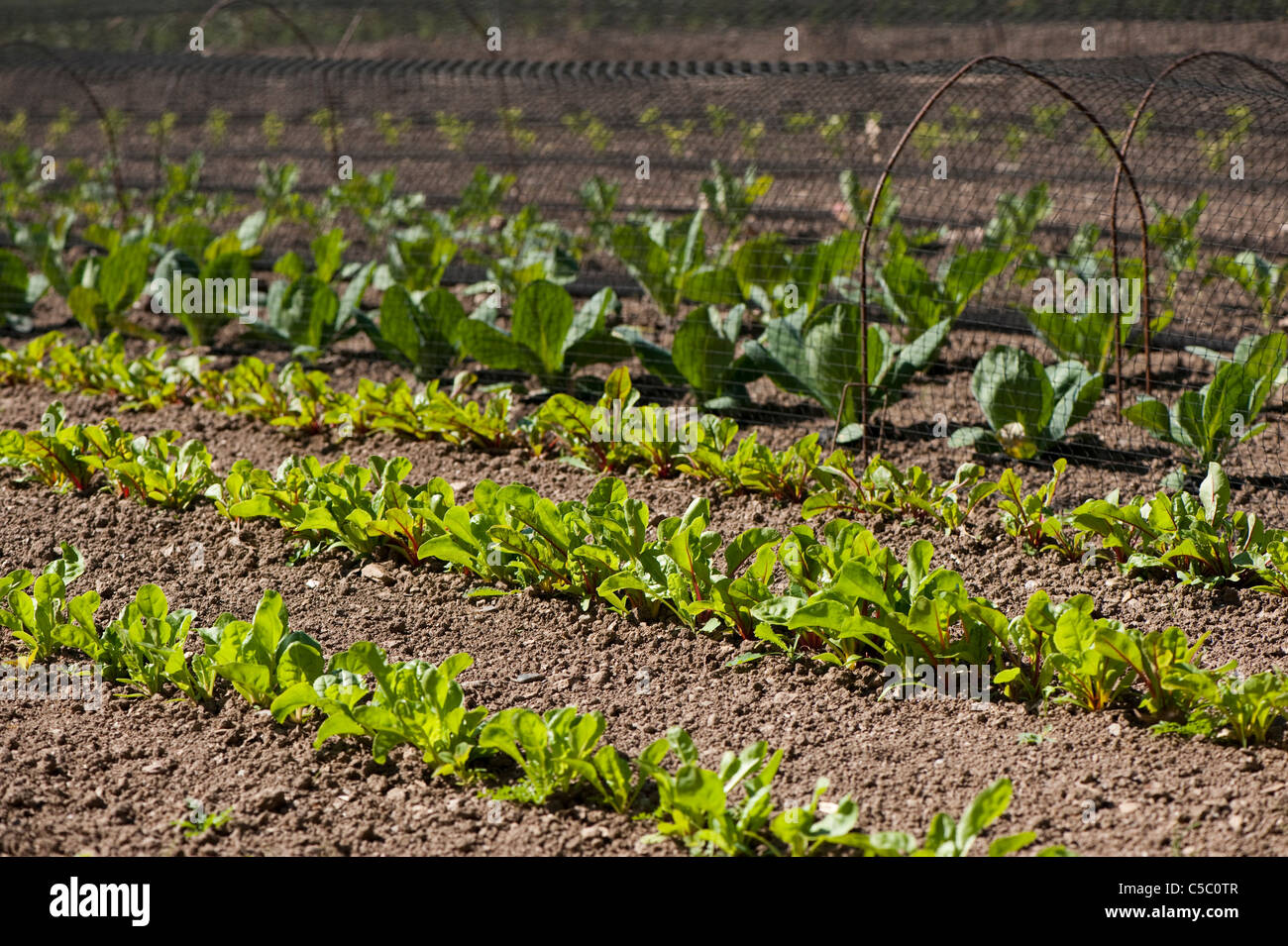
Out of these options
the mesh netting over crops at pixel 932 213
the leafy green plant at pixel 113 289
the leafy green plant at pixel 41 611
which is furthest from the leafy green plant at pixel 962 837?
the leafy green plant at pixel 113 289

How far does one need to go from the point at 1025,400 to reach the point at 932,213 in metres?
3.29

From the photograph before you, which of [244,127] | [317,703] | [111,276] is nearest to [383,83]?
[244,127]

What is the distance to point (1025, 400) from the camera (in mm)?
3559

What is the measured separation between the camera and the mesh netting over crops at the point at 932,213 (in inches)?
150

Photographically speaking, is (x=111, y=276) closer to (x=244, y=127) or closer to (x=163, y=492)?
(x=163, y=492)

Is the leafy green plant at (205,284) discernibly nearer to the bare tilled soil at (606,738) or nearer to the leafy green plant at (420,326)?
the leafy green plant at (420,326)

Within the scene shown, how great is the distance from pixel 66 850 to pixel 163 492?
1543 millimetres

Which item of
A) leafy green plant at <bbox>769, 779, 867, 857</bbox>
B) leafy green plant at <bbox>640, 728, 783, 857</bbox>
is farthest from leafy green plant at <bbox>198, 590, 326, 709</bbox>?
leafy green plant at <bbox>769, 779, 867, 857</bbox>

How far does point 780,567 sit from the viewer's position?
302 cm

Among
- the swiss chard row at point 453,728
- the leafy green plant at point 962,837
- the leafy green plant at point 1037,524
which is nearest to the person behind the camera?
the leafy green plant at point 962,837

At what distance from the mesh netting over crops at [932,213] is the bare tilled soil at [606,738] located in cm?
88
